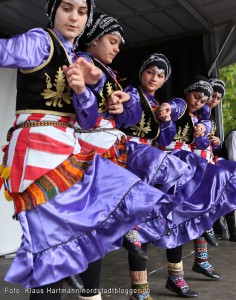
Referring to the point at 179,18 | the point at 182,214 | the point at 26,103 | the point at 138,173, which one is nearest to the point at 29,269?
the point at 26,103

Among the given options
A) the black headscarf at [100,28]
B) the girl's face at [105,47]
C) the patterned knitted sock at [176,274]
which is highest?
the black headscarf at [100,28]

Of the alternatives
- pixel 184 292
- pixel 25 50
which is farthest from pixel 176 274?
pixel 25 50

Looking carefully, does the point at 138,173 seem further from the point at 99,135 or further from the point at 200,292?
the point at 200,292

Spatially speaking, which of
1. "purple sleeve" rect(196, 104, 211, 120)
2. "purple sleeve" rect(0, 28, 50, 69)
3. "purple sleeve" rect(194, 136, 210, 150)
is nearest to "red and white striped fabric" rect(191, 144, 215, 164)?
"purple sleeve" rect(194, 136, 210, 150)

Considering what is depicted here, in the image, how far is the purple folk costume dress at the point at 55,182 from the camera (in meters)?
1.38

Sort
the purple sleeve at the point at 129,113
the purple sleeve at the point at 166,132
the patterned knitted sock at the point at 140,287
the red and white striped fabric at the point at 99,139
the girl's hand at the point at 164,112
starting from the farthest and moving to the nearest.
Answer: the purple sleeve at the point at 166,132 < the girl's hand at the point at 164,112 < the patterned knitted sock at the point at 140,287 < the purple sleeve at the point at 129,113 < the red and white striped fabric at the point at 99,139

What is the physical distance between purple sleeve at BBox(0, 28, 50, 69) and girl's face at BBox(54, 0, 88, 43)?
13 centimetres

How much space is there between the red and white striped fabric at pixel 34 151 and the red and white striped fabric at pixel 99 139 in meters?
0.37

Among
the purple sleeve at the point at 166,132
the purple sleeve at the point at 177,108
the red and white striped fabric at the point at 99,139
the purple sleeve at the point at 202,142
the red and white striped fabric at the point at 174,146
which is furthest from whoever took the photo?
the purple sleeve at the point at 202,142

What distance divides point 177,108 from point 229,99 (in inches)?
213

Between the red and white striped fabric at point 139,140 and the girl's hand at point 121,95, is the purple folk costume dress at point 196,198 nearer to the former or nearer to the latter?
the red and white striped fabric at point 139,140

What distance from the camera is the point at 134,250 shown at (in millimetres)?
1756

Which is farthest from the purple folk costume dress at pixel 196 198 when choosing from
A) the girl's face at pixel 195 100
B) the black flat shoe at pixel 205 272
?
the black flat shoe at pixel 205 272

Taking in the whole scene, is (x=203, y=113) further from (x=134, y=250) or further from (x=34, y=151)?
(x=34, y=151)
